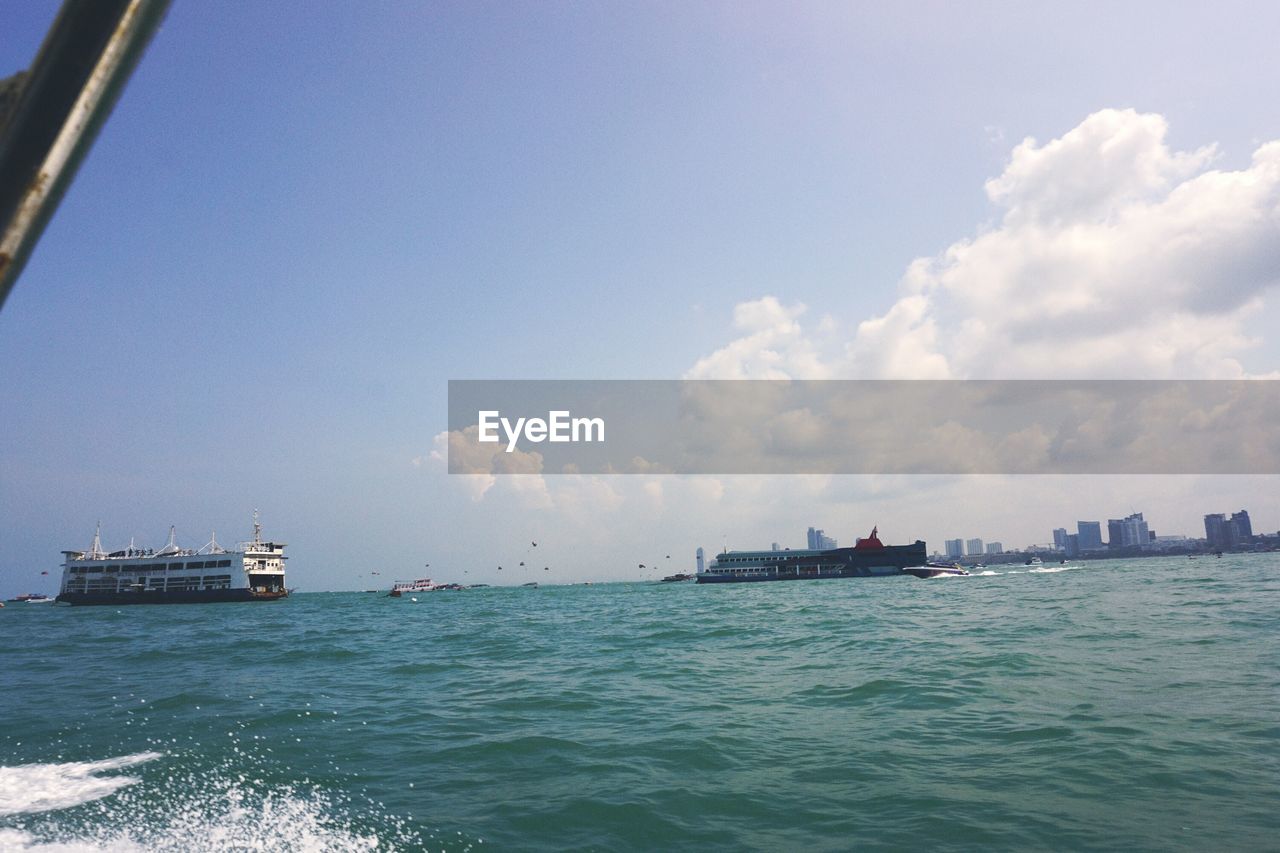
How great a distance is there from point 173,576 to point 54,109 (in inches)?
4245

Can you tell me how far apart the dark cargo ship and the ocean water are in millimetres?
99036

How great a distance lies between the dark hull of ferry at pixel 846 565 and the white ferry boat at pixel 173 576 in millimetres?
81343

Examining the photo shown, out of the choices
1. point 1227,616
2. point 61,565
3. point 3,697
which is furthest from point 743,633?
point 61,565

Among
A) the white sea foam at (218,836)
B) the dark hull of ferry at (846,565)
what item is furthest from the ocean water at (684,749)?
the dark hull of ferry at (846,565)

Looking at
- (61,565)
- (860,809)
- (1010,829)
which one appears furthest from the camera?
(61,565)

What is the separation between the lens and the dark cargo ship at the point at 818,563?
117938 millimetres

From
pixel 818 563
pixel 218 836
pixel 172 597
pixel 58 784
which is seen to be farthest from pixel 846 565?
pixel 218 836

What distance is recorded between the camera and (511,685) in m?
18.4

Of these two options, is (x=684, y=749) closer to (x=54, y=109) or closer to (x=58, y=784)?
(x=58, y=784)

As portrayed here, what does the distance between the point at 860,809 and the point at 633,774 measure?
3611 millimetres

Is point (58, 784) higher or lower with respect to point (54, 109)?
lower

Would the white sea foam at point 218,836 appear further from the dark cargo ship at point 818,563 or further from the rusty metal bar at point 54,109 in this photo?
the dark cargo ship at point 818,563

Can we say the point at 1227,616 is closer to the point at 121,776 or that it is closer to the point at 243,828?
the point at 243,828

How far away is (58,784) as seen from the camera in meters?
10.7
